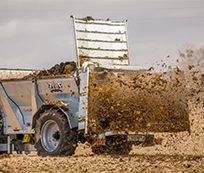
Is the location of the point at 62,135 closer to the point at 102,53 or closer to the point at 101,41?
the point at 102,53

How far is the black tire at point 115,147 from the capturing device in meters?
16.0

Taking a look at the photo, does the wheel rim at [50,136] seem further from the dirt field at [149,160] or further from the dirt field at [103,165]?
the dirt field at [103,165]

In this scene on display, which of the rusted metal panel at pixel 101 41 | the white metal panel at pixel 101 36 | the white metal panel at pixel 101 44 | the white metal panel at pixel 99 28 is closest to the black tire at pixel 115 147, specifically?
the rusted metal panel at pixel 101 41

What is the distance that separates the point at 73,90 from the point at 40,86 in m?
1.01

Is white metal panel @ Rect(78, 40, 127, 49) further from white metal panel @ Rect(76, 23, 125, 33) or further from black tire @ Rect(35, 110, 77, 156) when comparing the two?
black tire @ Rect(35, 110, 77, 156)

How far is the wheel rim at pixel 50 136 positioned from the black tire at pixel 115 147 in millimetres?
1081

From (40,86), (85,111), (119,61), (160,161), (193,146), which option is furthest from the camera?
(193,146)

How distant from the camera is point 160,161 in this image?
13.5 meters

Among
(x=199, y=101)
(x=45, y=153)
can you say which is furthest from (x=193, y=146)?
(x=45, y=153)

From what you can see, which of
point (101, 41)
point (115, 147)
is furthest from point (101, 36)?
point (115, 147)

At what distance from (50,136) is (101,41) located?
2667mm

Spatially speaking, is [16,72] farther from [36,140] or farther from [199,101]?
[199,101]

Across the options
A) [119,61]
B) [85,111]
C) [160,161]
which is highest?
[119,61]

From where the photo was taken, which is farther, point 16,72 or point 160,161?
point 16,72
